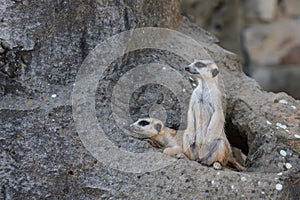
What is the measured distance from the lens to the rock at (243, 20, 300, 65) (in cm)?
1072

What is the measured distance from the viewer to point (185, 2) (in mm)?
9141

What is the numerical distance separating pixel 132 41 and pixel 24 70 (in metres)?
0.62

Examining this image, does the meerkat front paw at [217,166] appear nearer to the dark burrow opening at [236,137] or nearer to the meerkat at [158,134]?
the meerkat at [158,134]

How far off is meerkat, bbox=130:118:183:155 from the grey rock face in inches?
4.2

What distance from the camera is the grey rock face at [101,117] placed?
484 cm

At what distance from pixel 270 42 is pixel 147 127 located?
19.2 ft

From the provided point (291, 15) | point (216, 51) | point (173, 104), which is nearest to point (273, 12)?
point (291, 15)

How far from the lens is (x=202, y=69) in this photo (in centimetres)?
520

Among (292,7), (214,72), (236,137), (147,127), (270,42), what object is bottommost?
(270,42)

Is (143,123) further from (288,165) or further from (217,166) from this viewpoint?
(288,165)

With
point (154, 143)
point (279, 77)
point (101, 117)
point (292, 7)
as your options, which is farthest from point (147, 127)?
point (292, 7)

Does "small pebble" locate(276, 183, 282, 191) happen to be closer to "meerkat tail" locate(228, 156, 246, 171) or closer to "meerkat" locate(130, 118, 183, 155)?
"meerkat tail" locate(228, 156, 246, 171)

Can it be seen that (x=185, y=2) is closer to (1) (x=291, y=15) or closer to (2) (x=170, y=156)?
(1) (x=291, y=15)

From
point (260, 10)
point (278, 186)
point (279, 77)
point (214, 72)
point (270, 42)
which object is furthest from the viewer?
point (260, 10)
